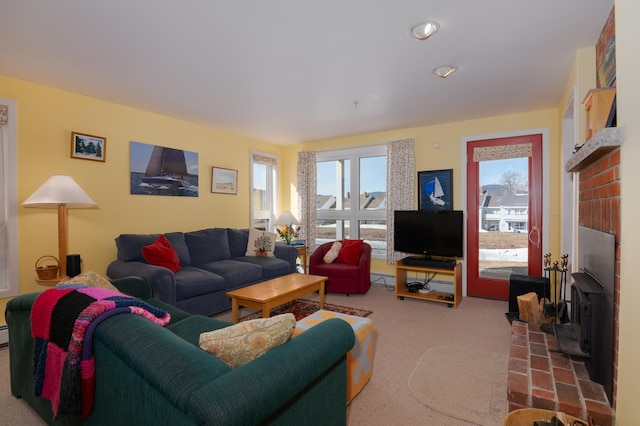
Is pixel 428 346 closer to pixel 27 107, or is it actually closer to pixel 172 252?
pixel 172 252

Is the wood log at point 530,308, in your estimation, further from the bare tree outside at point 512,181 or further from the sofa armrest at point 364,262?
the sofa armrest at point 364,262

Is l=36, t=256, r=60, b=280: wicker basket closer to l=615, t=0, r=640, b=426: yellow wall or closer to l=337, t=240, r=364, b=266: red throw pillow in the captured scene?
l=337, t=240, r=364, b=266: red throw pillow

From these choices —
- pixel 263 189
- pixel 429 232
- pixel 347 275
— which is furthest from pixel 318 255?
pixel 263 189

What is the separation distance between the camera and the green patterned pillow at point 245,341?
1305 millimetres

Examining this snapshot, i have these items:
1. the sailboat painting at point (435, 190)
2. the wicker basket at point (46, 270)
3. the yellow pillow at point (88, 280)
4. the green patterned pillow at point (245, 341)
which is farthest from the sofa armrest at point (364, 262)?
the wicker basket at point (46, 270)

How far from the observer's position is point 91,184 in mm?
3660

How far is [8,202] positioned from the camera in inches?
121

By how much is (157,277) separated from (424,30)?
3.08 m

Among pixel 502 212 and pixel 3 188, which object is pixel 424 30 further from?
pixel 3 188

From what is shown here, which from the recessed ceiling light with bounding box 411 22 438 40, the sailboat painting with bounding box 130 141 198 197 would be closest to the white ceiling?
the recessed ceiling light with bounding box 411 22 438 40

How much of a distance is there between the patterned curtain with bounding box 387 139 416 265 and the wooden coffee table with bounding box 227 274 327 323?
1756mm

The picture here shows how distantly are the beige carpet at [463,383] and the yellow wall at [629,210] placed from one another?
2.33ft

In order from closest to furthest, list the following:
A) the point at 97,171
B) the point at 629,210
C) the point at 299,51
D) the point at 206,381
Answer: the point at 206,381
the point at 629,210
the point at 299,51
the point at 97,171

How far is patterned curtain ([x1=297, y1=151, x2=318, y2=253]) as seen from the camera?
19.4 feet
